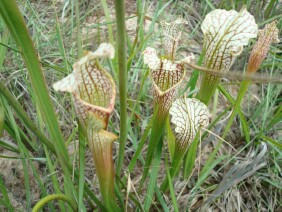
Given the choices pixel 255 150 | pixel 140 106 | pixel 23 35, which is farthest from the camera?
pixel 140 106

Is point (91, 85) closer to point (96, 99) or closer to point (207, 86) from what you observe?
point (96, 99)

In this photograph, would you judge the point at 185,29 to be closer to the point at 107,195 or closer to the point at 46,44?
the point at 46,44

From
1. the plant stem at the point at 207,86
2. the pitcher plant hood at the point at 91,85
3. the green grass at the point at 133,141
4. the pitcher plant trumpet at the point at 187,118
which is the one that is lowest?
the green grass at the point at 133,141

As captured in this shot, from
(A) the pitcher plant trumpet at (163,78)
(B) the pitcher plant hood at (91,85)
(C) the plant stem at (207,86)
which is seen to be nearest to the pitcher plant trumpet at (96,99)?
(B) the pitcher plant hood at (91,85)

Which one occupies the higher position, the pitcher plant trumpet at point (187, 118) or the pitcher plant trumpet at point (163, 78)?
the pitcher plant trumpet at point (163, 78)

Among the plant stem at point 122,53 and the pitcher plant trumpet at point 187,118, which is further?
the pitcher plant trumpet at point 187,118

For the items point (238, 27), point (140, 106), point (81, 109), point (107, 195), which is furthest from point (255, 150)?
point (81, 109)

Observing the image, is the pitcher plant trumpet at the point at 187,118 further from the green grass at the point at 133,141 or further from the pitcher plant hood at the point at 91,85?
the pitcher plant hood at the point at 91,85
